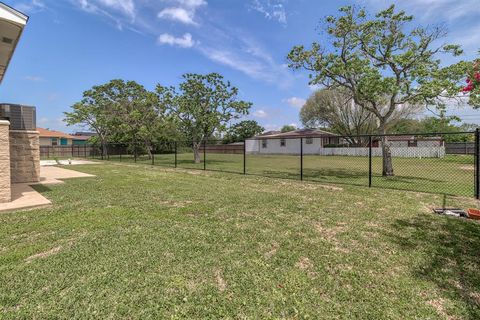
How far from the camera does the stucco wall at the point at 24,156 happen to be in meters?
8.25

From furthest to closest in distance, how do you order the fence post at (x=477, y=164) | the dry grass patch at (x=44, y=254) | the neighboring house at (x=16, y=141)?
1. the fence post at (x=477, y=164)
2. the neighboring house at (x=16, y=141)
3. the dry grass patch at (x=44, y=254)

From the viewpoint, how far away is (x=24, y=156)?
845 cm

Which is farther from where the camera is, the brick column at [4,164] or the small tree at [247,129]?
the small tree at [247,129]

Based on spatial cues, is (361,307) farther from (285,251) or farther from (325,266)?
(285,251)

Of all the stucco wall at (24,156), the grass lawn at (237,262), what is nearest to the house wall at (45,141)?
the stucco wall at (24,156)

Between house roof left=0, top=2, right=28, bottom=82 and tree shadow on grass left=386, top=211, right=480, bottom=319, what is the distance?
7289mm

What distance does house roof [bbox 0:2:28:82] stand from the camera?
4.86m

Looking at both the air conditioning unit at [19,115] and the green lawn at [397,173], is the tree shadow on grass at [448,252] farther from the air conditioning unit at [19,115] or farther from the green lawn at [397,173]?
the air conditioning unit at [19,115]

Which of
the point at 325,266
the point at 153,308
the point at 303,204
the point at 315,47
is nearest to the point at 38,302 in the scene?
the point at 153,308

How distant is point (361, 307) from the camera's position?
223 centimetres

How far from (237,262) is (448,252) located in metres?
2.62

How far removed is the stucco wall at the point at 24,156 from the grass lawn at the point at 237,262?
4243 millimetres

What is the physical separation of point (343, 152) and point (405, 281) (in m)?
29.3

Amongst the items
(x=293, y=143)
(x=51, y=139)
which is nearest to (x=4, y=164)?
(x=293, y=143)
